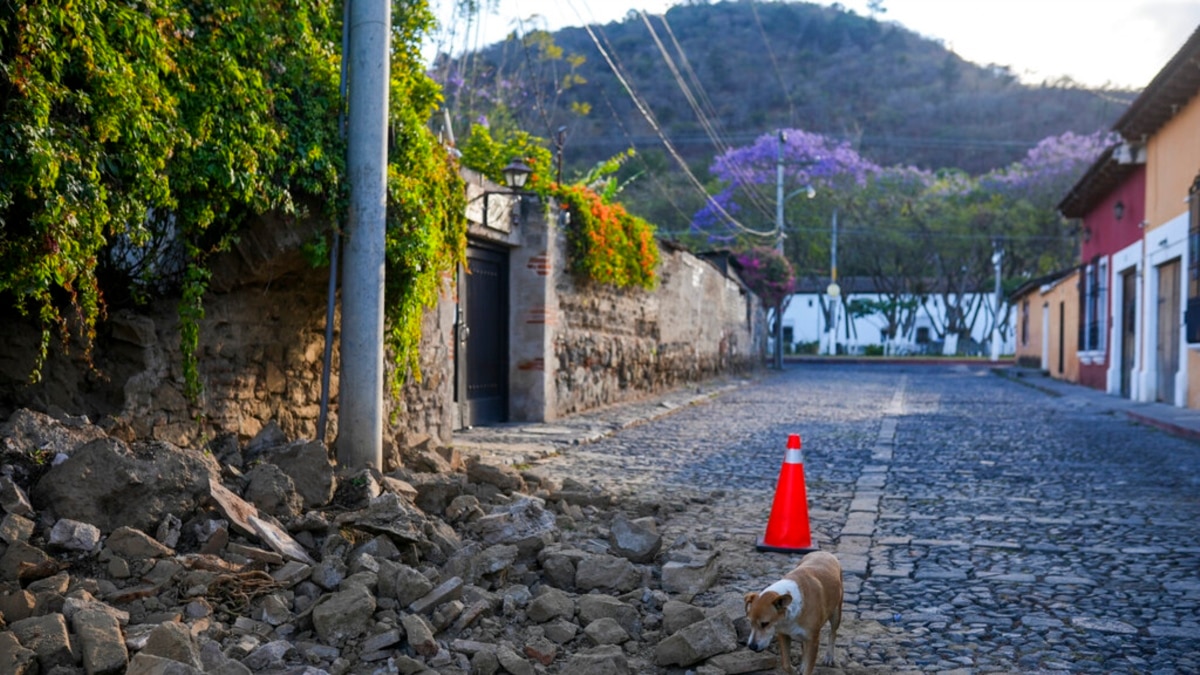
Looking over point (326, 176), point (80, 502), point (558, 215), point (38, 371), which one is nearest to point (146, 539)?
point (80, 502)

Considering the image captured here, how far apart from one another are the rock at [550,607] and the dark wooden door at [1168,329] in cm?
1436

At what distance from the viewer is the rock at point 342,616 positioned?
11.2ft

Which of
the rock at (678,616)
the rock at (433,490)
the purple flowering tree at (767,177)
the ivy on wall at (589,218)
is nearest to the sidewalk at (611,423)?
the ivy on wall at (589,218)

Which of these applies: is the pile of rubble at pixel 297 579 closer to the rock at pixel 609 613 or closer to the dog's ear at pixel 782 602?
the rock at pixel 609 613

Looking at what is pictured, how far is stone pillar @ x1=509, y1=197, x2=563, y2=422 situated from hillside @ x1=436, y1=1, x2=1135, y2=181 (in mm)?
30985

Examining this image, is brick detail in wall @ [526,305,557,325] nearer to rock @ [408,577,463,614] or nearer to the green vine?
the green vine

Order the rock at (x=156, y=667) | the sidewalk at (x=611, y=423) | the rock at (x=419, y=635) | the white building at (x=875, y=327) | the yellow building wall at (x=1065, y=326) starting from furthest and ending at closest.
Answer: the white building at (x=875, y=327), the yellow building wall at (x=1065, y=326), the sidewalk at (x=611, y=423), the rock at (x=419, y=635), the rock at (x=156, y=667)

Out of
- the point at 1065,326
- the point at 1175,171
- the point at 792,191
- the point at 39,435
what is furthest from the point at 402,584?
the point at 792,191

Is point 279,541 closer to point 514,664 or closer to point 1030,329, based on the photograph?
point 514,664

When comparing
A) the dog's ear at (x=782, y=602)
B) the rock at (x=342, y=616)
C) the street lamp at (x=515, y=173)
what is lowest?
the rock at (x=342, y=616)

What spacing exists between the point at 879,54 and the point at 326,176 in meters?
81.5

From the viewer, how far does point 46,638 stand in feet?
9.95

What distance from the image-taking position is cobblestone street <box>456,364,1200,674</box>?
146 inches

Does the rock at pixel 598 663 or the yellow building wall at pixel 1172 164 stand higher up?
the yellow building wall at pixel 1172 164
